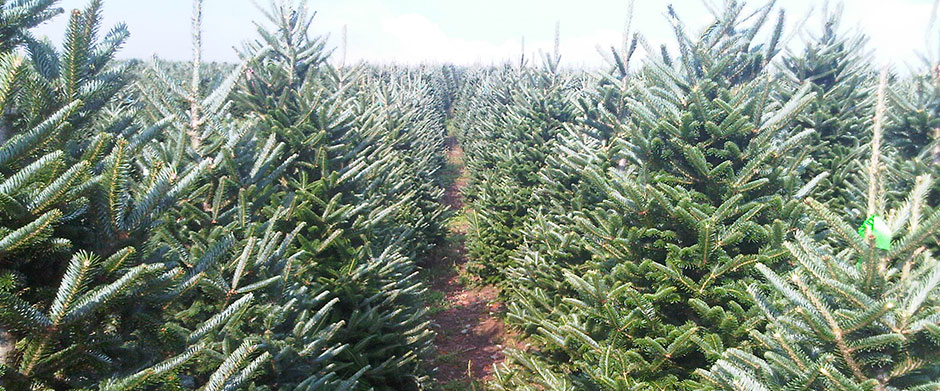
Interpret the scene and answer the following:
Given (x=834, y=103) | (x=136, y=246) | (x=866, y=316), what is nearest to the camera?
(x=866, y=316)

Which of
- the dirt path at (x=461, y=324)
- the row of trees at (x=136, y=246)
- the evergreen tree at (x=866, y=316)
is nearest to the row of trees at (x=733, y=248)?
the evergreen tree at (x=866, y=316)

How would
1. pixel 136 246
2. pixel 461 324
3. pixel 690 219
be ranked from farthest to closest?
pixel 461 324 < pixel 690 219 < pixel 136 246

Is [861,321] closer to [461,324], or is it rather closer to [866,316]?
[866,316]

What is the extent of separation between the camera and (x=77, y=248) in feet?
6.12

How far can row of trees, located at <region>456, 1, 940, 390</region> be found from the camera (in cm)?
201

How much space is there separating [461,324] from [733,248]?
5.60 m

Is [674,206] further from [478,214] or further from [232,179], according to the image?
[478,214]

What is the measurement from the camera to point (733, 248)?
331 cm

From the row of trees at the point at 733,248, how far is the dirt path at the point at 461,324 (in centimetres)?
137

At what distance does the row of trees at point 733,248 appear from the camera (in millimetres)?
2010

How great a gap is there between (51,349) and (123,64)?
4.09ft

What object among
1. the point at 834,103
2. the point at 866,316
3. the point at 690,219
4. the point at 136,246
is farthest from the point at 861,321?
the point at 834,103

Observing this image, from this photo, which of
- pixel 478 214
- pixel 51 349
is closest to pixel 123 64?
pixel 51 349

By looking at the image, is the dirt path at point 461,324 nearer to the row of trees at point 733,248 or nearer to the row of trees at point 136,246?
the row of trees at point 733,248
